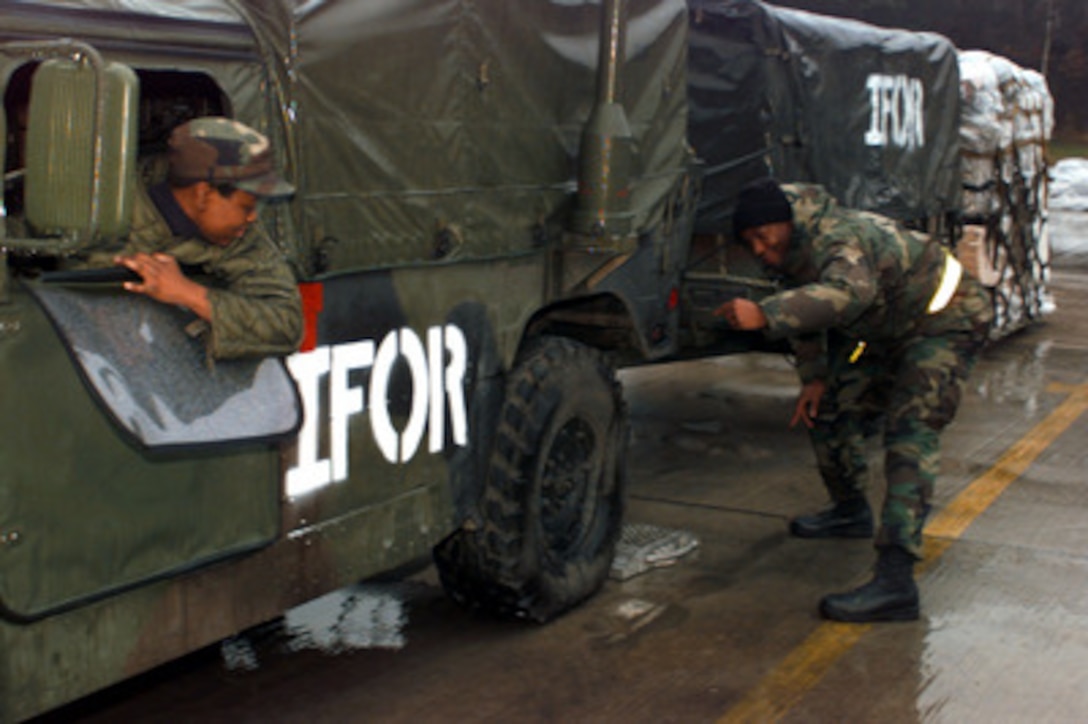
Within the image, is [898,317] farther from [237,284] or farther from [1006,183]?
[1006,183]

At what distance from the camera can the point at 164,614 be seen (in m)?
3.56

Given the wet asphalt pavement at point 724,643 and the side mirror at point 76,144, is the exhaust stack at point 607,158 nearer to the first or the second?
the wet asphalt pavement at point 724,643

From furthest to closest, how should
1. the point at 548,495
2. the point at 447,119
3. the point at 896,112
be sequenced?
the point at 896,112, the point at 548,495, the point at 447,119

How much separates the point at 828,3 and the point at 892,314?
25217mm

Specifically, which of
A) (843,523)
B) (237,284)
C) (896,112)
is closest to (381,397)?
(237,284)

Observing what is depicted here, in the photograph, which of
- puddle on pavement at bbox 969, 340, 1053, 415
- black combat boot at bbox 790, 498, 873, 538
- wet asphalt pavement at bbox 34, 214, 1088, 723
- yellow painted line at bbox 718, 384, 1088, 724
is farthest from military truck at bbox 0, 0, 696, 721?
puddle on pavement at bbox 969, 340, 1053, 415

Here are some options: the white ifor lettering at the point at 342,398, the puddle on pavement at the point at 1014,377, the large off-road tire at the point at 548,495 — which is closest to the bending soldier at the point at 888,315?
the large off-road tire at the point at 548,495

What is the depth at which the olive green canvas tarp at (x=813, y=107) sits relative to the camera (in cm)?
746

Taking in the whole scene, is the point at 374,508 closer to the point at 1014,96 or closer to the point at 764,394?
the point at 764,394

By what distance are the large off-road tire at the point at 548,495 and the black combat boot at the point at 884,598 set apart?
2.93ft

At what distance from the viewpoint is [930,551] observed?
615 centimetres

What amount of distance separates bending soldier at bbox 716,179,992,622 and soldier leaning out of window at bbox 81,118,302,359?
1923mm

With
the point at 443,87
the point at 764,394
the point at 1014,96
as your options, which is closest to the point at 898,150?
Answer: the point at 764,394

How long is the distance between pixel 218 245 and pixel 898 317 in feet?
9.53
